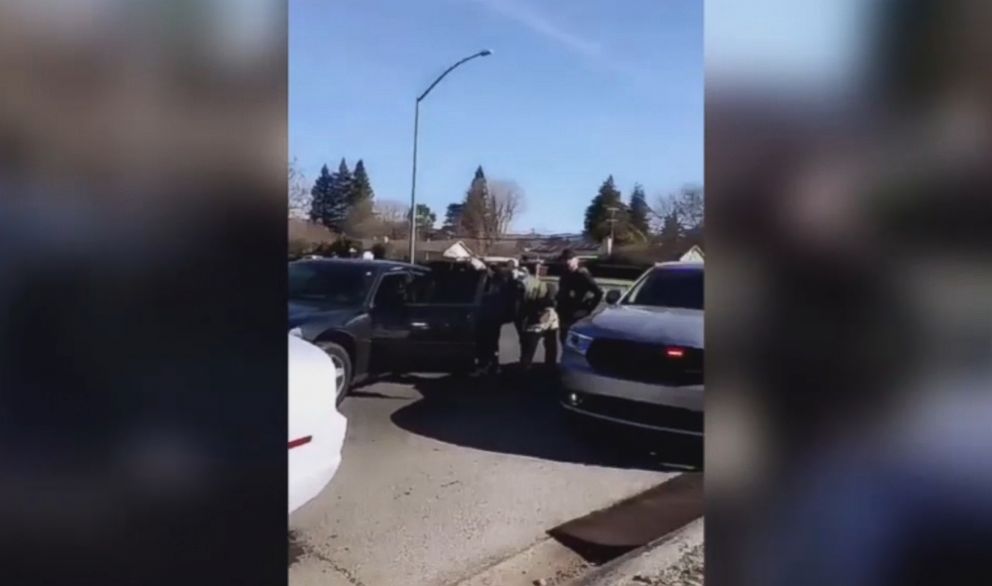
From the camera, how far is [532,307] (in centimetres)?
209

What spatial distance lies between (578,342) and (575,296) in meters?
0.27

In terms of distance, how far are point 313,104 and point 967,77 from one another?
1.02 m

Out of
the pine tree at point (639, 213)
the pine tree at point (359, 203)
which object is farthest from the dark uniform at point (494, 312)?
the pine tree at point (359, 203)

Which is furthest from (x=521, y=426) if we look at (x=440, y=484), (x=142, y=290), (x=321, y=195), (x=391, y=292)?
(x=142, y=290)

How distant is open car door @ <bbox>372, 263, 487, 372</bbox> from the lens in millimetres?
1789

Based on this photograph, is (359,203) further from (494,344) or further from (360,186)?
(494,344)

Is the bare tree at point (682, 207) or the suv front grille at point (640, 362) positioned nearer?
the bare tree at point (682, 207)

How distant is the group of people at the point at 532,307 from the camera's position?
6.42ft

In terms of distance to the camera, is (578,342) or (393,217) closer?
(393,217)

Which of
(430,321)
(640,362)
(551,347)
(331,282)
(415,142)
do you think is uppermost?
(415,142)

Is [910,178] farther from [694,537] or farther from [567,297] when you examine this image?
[694,537]

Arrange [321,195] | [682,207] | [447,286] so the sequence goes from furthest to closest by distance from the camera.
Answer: [447,286]
[682,207]
[321,195]

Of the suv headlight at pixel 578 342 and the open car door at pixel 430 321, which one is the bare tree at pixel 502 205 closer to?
the open car door at pixel 430 321

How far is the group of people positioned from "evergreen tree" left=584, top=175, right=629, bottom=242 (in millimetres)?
84
